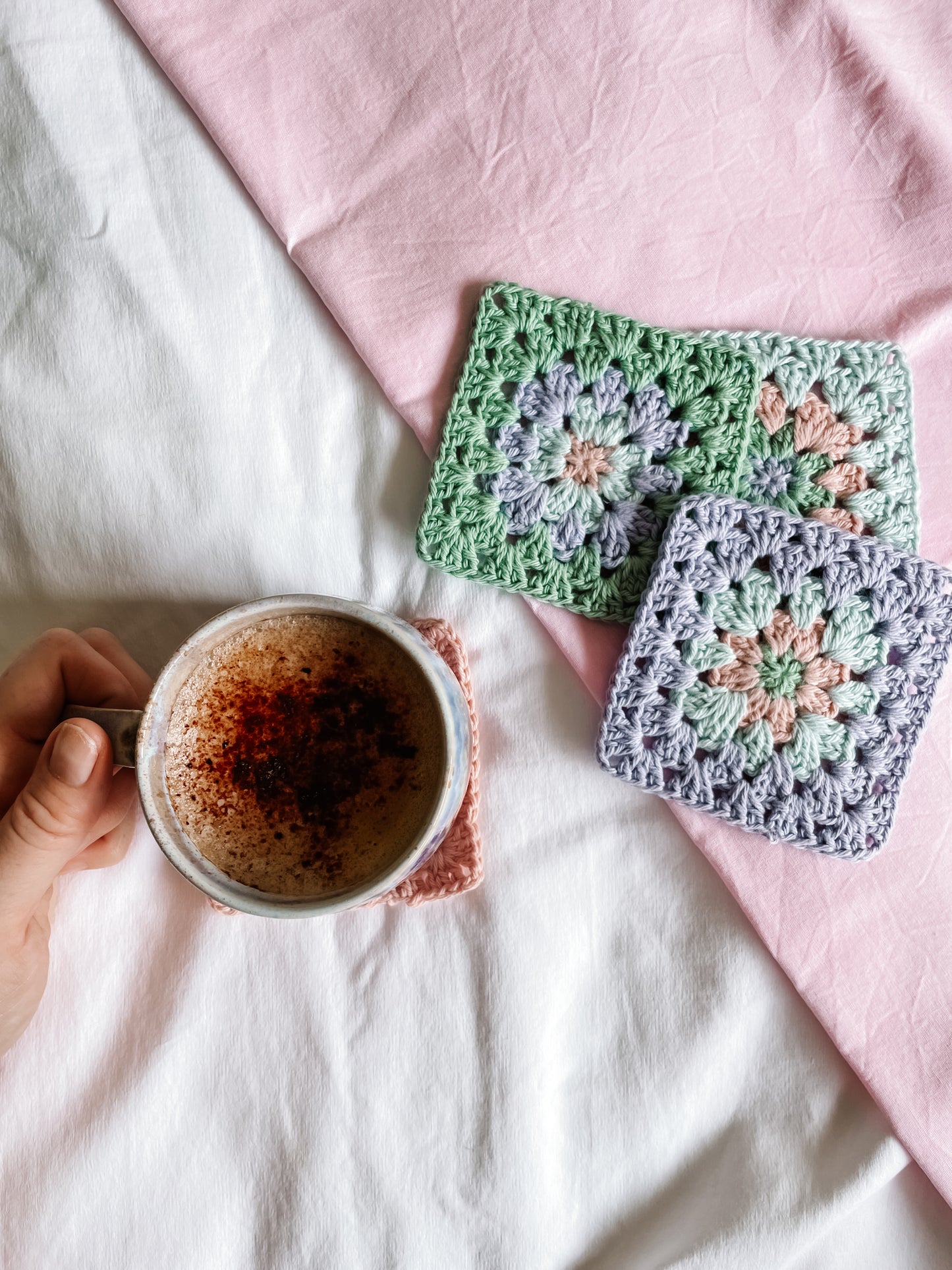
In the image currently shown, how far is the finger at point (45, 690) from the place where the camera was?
69 cm

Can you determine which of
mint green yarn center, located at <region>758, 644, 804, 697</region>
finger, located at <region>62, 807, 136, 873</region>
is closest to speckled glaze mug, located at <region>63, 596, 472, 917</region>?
finger, located at <region>62, 807, 136, 873</region>

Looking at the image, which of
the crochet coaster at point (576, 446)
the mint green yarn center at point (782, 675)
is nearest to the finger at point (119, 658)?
the crochet coaster at point (576, 446)

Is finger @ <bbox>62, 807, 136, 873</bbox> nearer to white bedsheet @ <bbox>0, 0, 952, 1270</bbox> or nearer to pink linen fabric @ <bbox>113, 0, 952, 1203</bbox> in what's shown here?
white bedsheet @ <bbox>0, 0, 952, 1270</bbox>

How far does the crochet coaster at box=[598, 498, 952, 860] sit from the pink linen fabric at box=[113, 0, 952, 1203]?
2.1 inches

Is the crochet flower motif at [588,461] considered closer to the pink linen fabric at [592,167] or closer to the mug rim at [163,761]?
the pink linen fabric at [592,167]

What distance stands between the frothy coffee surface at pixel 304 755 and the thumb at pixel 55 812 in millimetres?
54

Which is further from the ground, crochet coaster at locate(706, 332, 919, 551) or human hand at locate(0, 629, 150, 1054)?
crochet coaster at locate(706, 332, 919, 551)

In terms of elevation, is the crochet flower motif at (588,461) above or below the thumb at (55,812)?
above

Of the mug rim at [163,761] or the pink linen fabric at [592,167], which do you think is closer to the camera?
the mug rim at [163,761]

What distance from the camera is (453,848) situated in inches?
28.1

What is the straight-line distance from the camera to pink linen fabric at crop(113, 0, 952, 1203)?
72cm

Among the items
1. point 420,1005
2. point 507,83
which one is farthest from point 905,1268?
point 507,83

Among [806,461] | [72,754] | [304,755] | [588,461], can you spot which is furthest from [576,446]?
[72,754]

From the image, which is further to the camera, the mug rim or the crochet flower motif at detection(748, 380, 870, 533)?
the crochet flower motif at detection(748, 380, 870, 533)
